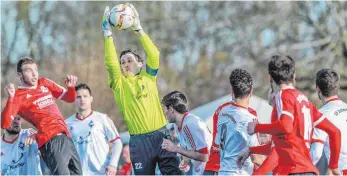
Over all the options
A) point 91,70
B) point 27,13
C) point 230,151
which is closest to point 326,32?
point 91,70

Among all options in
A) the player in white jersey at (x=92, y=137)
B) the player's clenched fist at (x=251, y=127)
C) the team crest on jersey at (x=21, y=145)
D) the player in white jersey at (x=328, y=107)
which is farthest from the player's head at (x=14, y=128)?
the player's clenched fist at (x=251, y=127)

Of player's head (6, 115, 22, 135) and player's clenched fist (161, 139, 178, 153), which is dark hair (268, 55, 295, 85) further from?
player's head (6, 115, 22, 135)

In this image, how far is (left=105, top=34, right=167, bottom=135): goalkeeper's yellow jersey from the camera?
11633 mm

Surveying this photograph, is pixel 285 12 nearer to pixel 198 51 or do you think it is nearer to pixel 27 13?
pixel 198 51

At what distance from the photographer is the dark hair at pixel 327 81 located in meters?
11.1

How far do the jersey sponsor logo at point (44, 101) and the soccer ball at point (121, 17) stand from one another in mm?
1490

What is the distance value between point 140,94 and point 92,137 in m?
3.13

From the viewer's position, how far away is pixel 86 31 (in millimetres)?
A: 39125

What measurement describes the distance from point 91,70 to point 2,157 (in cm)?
2102

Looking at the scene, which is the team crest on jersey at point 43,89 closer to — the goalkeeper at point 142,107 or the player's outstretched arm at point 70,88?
the player's outstretched arm at point 70,88

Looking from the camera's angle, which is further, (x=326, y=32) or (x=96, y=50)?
(x=96, y=50)

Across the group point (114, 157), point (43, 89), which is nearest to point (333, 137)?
point (43, 89)

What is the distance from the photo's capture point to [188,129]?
1212 cm

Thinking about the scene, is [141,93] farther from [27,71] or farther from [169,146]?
[27,71]
